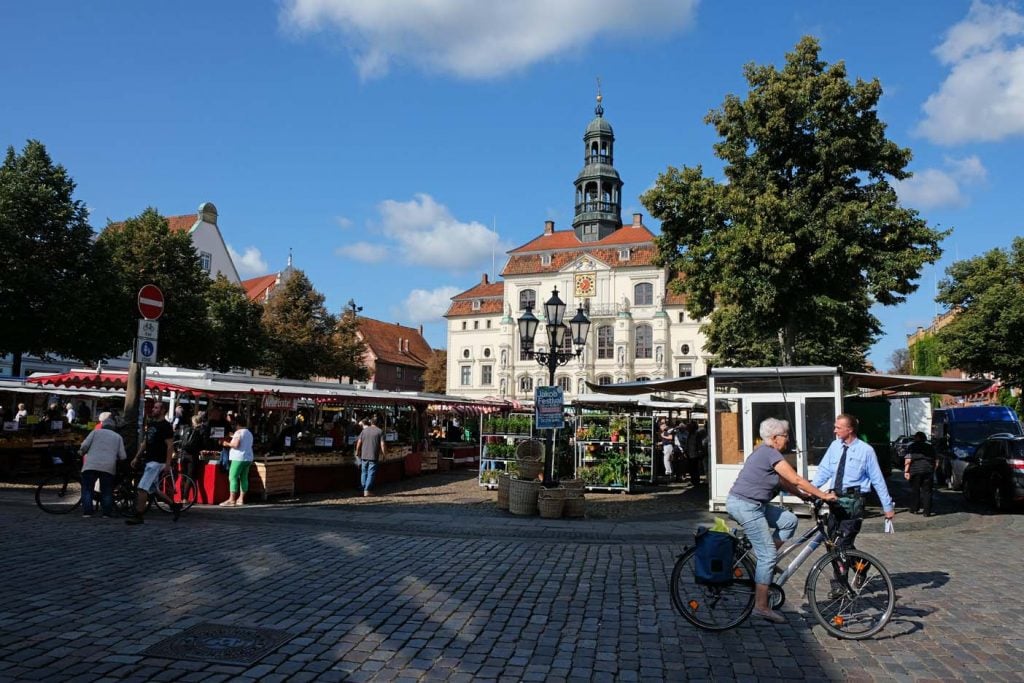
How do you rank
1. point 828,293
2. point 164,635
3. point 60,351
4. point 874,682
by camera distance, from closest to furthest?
1. point 874,682
2. point 164,635
3. point 828,293
4. point 60,351

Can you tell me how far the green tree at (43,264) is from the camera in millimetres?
24875

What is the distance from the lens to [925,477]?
14852 millimetres

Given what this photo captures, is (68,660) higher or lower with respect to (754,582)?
lower

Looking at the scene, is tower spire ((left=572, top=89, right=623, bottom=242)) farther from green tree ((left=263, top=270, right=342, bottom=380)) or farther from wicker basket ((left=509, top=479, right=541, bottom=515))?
wicker basket ((left=509, top=479, right=541, bottom=515))

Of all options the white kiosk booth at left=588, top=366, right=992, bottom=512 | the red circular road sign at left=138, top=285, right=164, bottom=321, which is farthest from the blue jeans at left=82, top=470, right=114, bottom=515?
the white kiosk booth at left=588, top=366, right=992, bottom=512

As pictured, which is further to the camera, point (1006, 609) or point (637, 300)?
point (637, 300)

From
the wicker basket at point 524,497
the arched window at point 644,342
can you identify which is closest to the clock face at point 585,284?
the arched window at point 644,342

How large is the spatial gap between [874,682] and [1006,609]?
10.2 ft

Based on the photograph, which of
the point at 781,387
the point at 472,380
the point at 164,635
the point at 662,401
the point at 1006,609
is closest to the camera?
the point at 164,635

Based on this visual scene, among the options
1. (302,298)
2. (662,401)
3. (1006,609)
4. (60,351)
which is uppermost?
(302,298)

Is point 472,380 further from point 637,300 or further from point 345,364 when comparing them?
point 345,364

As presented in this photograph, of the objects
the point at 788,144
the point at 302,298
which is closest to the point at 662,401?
the point at 788,144

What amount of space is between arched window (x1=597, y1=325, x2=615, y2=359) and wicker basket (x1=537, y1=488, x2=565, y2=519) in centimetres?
5829

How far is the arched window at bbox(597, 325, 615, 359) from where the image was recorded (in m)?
71.4
